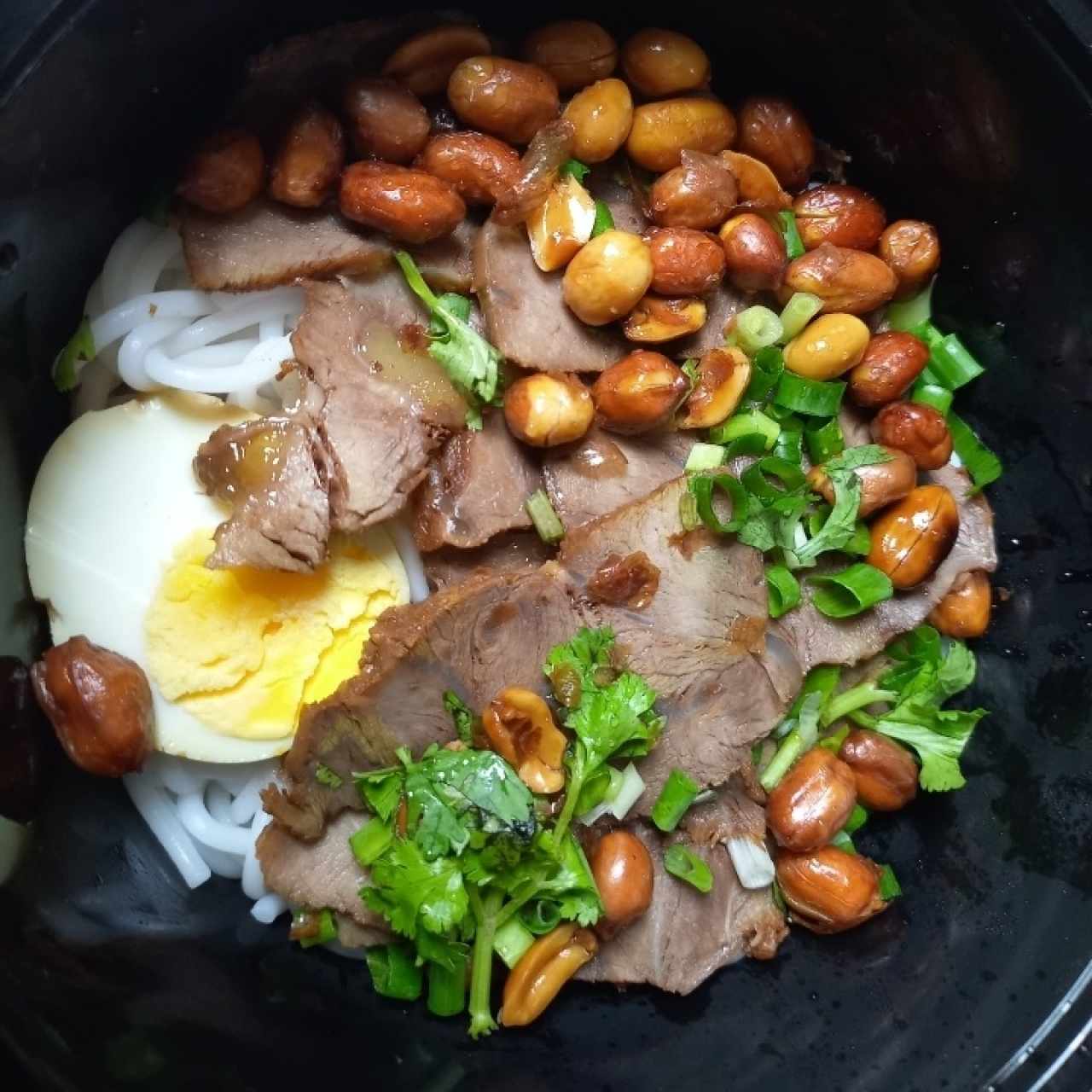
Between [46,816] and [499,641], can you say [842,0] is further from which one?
[46,816]

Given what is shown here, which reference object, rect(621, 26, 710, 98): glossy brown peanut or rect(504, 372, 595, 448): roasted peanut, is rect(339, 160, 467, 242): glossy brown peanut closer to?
rect(504, 372, 595, 448): roasted peanut

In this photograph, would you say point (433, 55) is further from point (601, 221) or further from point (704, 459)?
point (704, 459)

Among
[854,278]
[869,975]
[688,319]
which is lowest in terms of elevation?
[869,975]

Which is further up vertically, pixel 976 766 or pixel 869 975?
pixel 976 766

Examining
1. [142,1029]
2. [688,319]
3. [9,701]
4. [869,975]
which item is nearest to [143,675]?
[9,701]

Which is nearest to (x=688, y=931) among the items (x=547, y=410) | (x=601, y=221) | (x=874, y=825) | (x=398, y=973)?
(x=874, y=825)

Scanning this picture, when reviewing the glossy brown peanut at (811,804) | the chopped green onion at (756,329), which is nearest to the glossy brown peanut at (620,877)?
the glossy brown peanut at (811,804)

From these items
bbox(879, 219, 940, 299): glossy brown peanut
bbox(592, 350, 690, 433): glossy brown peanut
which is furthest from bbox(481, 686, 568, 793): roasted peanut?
bbox(879, 219, 940, 299): glossy brown peanut
